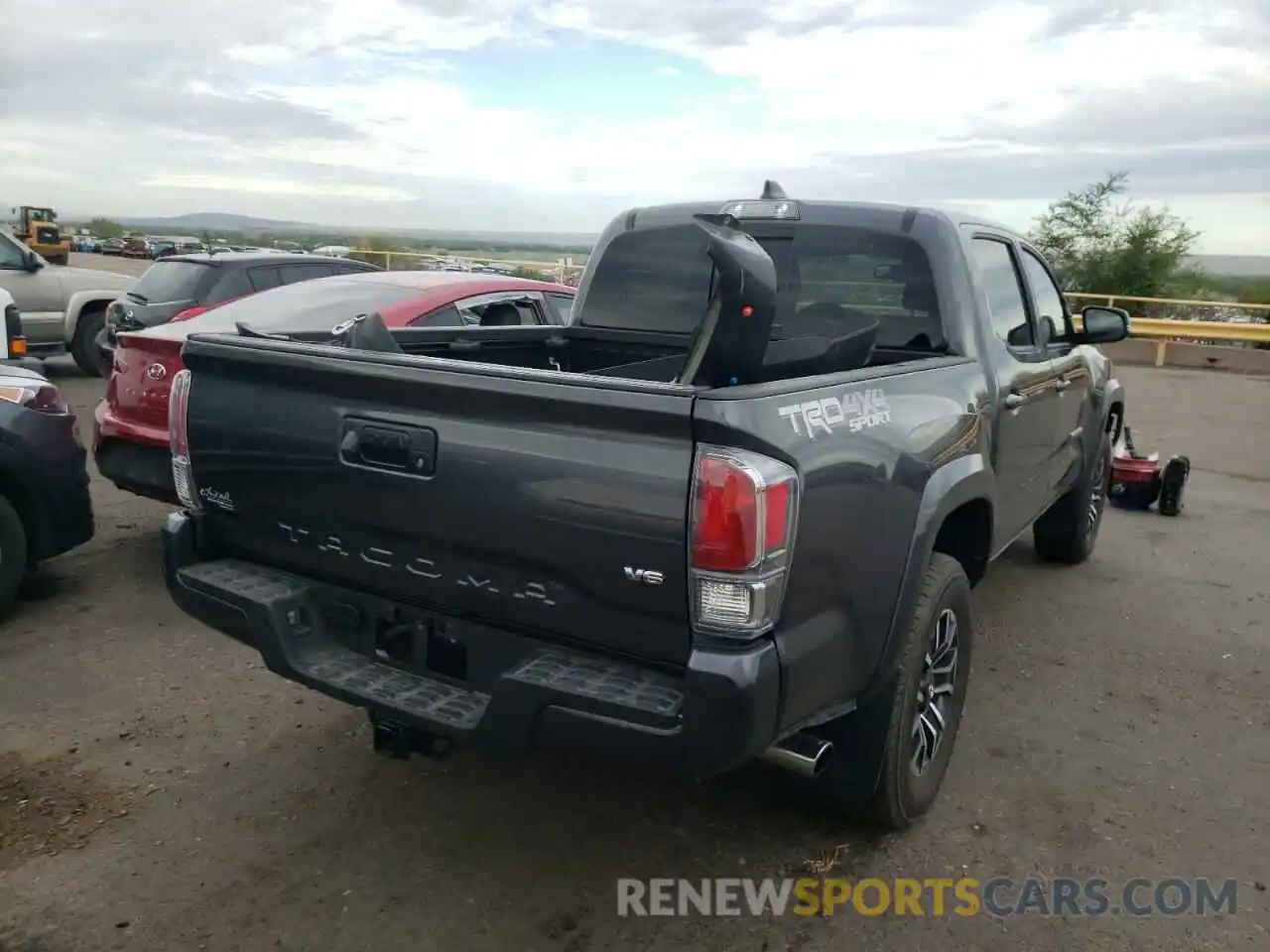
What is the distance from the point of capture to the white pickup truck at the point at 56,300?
484 inches

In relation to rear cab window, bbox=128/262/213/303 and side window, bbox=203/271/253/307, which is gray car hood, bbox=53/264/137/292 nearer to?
rear cab window, bbox=128/262/213/303

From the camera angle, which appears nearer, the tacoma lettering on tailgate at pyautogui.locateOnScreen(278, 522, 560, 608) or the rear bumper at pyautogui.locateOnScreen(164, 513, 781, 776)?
the rear bumper at pyautogui.locateOnScreen(164, 513, 781, 776)

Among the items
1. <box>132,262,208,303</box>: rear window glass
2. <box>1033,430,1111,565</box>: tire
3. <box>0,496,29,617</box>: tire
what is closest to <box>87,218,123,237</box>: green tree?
<box>132,262,208,303</box>: rear window glass

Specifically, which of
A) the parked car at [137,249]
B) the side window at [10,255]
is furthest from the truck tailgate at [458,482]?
the parked car at [137,249]

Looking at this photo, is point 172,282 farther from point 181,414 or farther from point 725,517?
point 725,517

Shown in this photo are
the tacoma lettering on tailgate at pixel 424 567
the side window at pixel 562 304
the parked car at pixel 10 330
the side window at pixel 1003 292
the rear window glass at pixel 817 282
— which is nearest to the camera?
the tacoma lettering on tailgate at pixel 424 567

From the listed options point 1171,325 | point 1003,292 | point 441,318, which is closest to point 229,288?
point 441,318

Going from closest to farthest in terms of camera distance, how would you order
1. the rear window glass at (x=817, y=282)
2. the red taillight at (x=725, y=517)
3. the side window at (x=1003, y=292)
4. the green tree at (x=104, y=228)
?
the red taillight at (x=725, y=517)
the rear window glass at (x=817, y=282)
the side window at (x=1003, y=292)
the green tree at (x=104, y=228)

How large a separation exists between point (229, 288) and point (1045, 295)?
7414mm

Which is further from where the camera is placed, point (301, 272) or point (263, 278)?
point (301, 272)

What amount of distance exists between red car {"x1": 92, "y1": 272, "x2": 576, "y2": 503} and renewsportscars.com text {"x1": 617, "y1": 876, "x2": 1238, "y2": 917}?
3.60m

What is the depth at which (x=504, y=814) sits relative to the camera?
3.43 m

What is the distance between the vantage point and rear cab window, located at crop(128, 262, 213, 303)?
956cm

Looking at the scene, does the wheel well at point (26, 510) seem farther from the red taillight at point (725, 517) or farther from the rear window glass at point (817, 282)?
the red taillight at point (725, 517)
